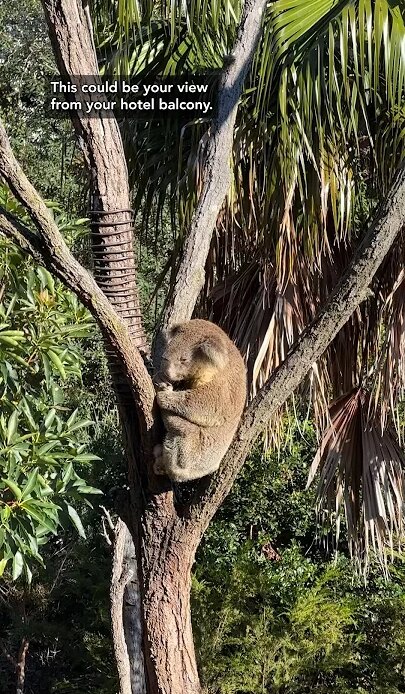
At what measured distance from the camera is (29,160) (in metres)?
9.84

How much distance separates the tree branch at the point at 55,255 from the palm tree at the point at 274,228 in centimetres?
2

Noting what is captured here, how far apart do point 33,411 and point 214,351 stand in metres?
0.76

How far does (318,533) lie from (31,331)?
16.6 feet

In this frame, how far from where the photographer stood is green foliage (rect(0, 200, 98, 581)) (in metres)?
2.69

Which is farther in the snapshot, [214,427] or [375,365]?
[375,365]

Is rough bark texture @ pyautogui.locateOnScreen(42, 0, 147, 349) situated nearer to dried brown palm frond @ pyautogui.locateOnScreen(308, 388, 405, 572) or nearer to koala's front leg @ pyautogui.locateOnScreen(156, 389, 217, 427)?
koala's front leg @ pyautogui.locateOnScreen(156, 389, 217, 427)

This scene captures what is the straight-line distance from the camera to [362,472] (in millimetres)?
4602

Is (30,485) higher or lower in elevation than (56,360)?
lower

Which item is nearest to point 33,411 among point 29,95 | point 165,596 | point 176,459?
point 176,459

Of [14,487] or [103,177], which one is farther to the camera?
[103,177]

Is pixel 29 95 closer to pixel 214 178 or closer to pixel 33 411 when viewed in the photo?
pixel 214 178

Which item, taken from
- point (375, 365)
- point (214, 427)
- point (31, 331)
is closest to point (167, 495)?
point (214, 427)

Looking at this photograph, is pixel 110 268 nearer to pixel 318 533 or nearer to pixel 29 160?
pixel 318 533

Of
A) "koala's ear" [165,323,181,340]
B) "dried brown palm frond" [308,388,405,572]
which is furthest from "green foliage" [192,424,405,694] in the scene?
"koala's ear" [165,323,181,340]
